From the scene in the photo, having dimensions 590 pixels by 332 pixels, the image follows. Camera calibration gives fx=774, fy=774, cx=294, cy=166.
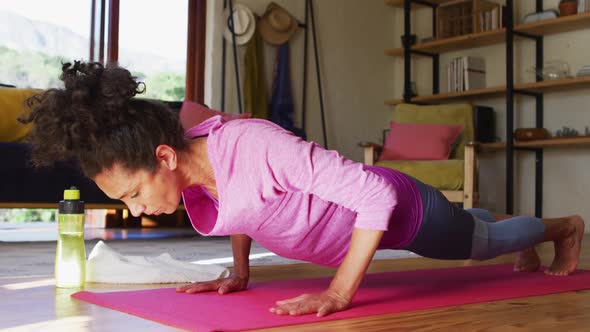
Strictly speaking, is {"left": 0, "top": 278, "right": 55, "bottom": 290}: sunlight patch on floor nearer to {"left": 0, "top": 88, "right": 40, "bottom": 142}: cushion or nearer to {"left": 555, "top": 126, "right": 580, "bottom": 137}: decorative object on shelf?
{"left": 0, "top": 88, "right": 40, "bottom": 142}: cushion

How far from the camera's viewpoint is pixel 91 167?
142 centimetres

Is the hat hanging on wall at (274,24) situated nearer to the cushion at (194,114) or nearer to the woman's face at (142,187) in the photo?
the cushion at (194,114)

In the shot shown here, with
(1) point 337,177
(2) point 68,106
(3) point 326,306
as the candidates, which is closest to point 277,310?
(3) point 326,306

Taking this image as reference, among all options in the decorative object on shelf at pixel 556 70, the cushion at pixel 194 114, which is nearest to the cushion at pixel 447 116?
the decorative object on shelf at pixel 556 70

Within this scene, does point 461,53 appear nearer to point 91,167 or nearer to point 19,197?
point 19,197

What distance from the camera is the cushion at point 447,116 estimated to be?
5051 millimetres

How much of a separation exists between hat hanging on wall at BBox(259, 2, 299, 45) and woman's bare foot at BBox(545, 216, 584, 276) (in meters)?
3.79

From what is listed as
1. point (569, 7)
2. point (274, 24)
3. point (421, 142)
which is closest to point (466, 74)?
point (569, 7)

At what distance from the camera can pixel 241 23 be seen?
5621mm

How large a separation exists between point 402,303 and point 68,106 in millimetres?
813

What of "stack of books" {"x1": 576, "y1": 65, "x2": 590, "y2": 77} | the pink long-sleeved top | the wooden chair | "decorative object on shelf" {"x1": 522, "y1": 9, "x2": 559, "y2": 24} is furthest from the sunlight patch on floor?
"decorative object on shelf" {"x1": 522, "y1": 9, "x2": 559, "y2": 24}

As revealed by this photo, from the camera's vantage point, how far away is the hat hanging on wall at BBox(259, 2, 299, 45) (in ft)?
18.9

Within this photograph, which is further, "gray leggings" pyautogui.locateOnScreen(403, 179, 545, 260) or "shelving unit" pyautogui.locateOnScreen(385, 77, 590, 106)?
"shelving unit" pyautogui.locateOnScreen(385, 77, 590, 106)

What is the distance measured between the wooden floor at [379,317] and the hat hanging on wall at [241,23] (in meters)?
3.87
